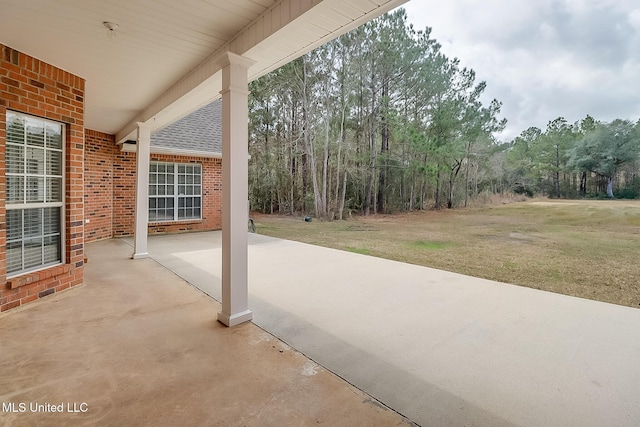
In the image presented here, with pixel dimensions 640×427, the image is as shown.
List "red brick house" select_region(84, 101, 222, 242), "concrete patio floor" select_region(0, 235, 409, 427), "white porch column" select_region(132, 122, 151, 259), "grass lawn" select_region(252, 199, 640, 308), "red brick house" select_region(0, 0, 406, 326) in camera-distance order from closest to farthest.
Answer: "concrete patio floor" select_region(0, 235, 409, 427), "red brick house" select_region(0, 0, 406, 326), "grass lawn" select_region(252, 199, 640, 308), "white porch column" select_region(132, 122, 151, 259), "red brick house" select_region(84, 101, 222, 242)

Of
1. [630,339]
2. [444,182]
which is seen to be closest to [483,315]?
[630,339]

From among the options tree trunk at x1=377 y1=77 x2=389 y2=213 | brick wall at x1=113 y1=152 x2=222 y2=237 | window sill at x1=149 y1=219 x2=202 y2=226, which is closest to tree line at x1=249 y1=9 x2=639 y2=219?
tree trunk at x1=377 y1=77 x2=389 y2=213

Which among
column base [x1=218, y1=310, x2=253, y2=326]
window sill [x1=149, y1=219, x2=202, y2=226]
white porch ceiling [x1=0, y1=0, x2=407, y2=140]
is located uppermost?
white porch ceiling [x1=0, y1=0, x2=407, y2=140]

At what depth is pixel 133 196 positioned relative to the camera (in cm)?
852

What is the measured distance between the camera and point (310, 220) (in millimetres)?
14930

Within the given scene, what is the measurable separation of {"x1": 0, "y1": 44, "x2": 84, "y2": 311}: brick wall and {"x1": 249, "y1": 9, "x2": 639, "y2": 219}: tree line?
11067mm

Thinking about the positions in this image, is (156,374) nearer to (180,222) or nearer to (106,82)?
(106,82)

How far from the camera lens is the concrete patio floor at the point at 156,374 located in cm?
171

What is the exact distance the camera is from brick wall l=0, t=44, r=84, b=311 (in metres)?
3.09

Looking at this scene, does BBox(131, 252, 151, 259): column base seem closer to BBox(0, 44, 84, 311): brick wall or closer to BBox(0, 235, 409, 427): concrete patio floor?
BBox(0, 44, 84, 311): brick wall

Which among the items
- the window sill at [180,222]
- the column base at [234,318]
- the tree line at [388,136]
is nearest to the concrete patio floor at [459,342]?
the column base at [234,318]

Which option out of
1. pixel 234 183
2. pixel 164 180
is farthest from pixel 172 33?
pixel 164 180

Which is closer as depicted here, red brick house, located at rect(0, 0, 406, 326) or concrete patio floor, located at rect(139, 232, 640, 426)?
concrete patio floor, located at rect(139, 232, 640, 426)

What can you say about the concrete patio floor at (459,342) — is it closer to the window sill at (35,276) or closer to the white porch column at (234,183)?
the white porch column at (234,183)
